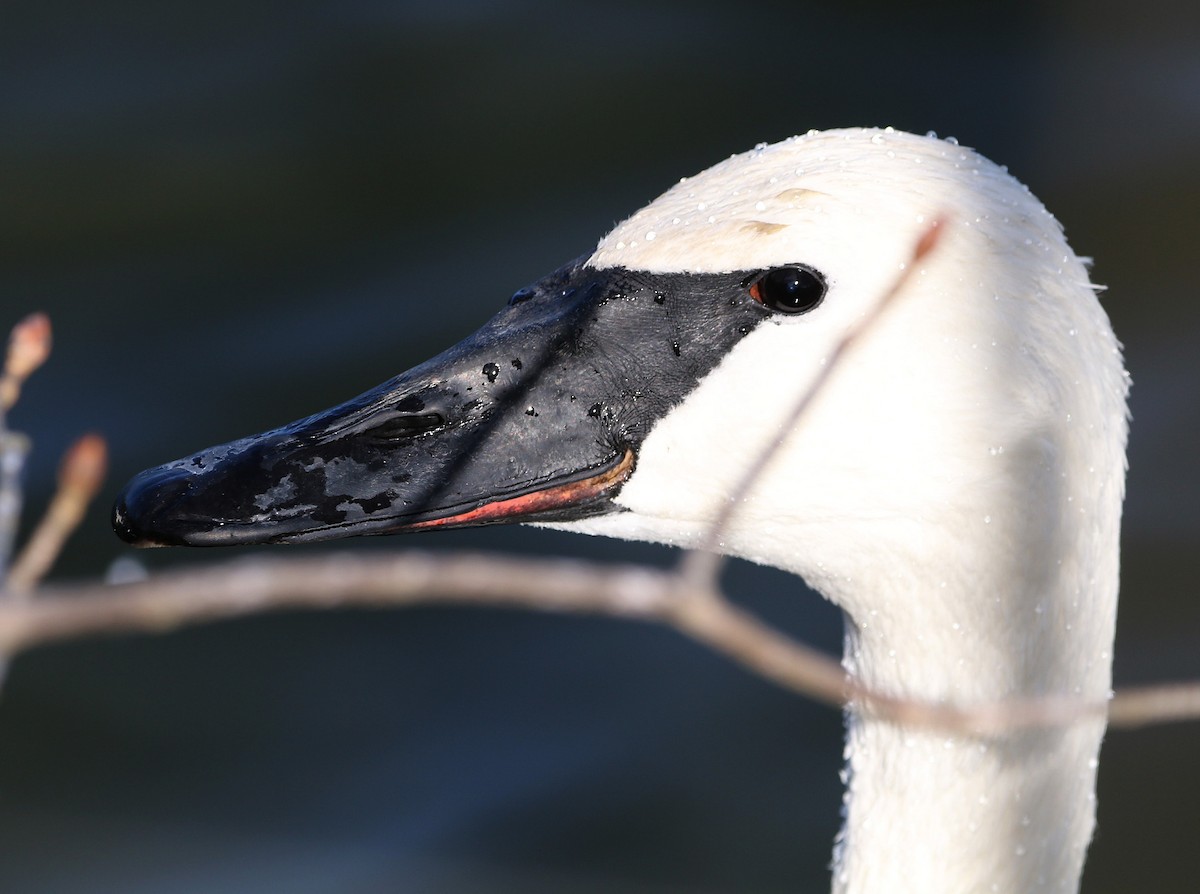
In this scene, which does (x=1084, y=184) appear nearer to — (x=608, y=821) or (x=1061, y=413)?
(x=608, y=821)

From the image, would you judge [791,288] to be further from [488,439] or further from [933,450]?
[488,439]

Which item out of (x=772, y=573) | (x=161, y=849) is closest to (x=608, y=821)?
(x=772, y=573)

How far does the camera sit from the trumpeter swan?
2432 mm

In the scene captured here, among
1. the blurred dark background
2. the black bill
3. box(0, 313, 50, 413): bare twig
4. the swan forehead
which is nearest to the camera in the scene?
box(0, 313, 50, 413): bare twig

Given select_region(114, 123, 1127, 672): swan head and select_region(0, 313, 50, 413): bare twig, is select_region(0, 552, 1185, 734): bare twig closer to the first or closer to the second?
select_region(0, 313, 50, 413): bare twig

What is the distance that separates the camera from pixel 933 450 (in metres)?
2.48

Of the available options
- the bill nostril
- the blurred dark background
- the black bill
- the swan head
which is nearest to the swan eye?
the swan head

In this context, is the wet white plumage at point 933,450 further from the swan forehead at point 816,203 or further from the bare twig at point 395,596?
the bare twig at point 395,596

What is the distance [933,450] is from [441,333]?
328cm

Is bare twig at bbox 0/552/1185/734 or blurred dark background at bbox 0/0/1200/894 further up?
blurred dark background at bbox 0/0/1200/894

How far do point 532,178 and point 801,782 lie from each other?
2.60 m

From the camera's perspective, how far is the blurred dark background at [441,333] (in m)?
4.67

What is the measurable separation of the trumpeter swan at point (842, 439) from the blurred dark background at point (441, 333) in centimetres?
203

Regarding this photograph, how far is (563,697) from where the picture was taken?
489 cm
